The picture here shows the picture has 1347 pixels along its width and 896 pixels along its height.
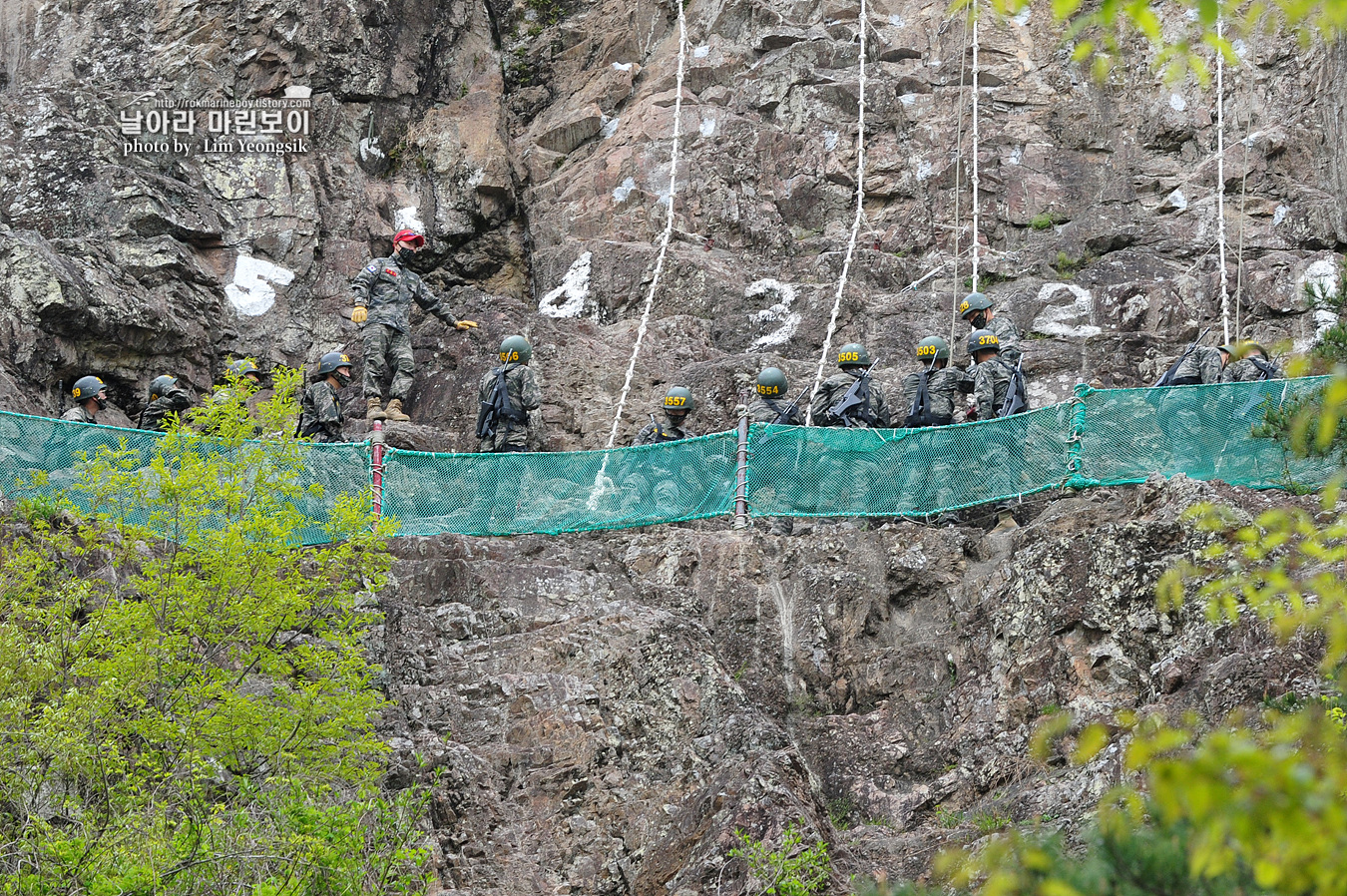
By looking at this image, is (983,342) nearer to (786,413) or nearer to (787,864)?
(786,413)

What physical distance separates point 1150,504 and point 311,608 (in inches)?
286

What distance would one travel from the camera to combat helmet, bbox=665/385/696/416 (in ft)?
57.5

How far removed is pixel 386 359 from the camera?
1944 cm

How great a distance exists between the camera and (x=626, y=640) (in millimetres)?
13883

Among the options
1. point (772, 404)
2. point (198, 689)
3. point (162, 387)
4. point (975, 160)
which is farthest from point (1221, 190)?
point (198, 689)

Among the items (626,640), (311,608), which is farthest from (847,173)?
(311,608)

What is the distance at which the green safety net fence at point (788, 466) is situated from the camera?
47.0 feet

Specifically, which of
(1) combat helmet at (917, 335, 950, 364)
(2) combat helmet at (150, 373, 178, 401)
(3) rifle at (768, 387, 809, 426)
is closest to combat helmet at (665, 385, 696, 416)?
(3) rifle at (768, 387, 809, 426)

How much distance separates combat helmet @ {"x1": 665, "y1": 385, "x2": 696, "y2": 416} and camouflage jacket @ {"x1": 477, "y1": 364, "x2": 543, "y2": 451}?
4.83 ft

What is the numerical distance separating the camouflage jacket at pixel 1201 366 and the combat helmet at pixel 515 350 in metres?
7.11

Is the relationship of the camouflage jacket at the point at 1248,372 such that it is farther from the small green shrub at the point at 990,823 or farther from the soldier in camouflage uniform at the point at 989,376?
the small green shrub at the point at 990,823

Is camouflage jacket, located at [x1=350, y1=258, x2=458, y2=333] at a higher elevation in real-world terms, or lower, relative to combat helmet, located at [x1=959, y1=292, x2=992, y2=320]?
lower

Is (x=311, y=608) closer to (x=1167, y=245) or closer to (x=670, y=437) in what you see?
(x=670, y=437)

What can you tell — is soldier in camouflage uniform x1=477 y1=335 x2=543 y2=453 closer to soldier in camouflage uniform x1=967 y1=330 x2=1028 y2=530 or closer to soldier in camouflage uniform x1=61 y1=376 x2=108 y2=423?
soldier in camouflage uniform x1=61 y1=376 x2=108 y2=423
